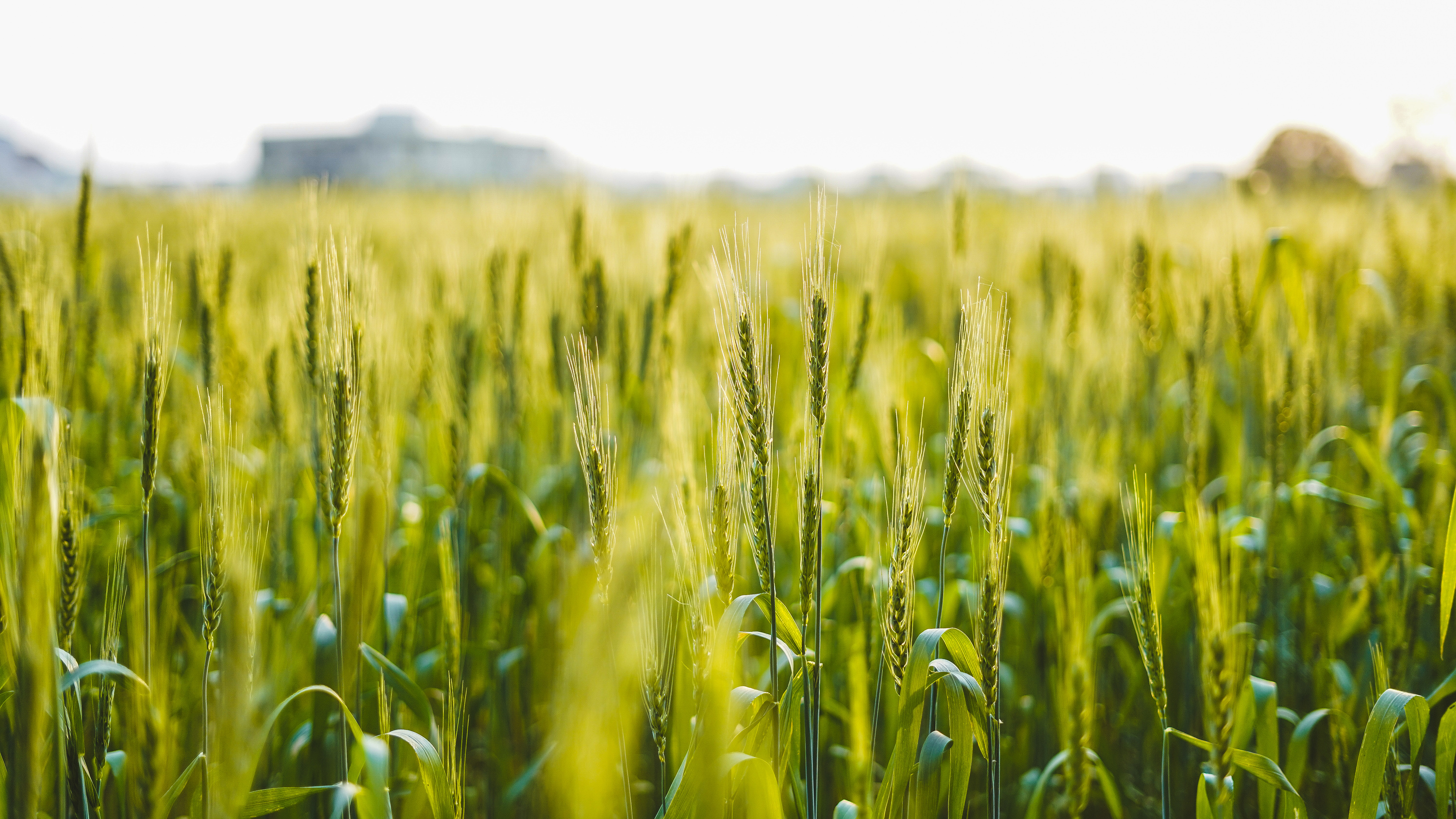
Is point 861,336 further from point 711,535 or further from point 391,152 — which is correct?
point 391,152

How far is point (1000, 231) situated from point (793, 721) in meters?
5.17

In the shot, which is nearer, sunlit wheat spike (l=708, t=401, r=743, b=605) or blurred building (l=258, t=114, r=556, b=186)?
sunlit wheat spike (l=708, t=401, r=743, b=605)

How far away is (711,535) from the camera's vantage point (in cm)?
109

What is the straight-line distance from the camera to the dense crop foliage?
1052mm

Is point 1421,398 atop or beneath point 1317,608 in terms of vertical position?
atop

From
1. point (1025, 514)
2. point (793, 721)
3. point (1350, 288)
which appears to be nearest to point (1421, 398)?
point (1350, 288)

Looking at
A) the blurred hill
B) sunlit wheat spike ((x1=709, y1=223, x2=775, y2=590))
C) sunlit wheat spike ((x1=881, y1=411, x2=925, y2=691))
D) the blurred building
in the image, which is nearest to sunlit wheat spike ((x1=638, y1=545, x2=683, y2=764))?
sunlit wheat spike ((x1=709, y1=223, x2=775, y2=590))

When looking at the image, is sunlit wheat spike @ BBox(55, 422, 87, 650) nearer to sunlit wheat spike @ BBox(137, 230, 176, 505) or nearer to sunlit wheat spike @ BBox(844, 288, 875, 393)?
sunlit wheat spike @ BBox(137, 230, 176, 505)

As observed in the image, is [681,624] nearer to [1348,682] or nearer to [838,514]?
[838,514]

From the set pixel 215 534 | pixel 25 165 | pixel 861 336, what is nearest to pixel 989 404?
pixel 861 336

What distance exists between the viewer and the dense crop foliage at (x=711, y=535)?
3.45ft

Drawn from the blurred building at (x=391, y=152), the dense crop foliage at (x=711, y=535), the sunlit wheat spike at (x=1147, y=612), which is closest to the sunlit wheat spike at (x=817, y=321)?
the dense crop foliage at (x=711, y=535)

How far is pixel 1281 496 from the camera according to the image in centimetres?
200

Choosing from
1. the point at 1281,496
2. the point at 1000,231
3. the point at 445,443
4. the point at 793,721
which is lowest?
the point at 793,721
